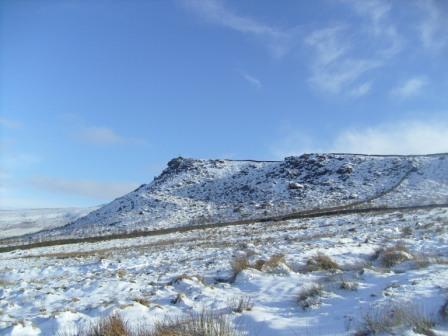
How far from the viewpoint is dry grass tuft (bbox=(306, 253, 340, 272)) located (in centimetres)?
1148

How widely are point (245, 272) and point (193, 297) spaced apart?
204cm

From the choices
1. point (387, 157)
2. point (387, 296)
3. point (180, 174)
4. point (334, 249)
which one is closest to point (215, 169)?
point (180, 174)

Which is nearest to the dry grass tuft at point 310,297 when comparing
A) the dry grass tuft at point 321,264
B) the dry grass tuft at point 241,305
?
the dry grass tuft at point 241,305

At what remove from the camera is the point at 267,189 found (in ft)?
210

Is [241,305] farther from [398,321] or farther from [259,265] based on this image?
[259,265]

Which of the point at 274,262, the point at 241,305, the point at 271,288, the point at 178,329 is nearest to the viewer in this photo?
the point at 178,329

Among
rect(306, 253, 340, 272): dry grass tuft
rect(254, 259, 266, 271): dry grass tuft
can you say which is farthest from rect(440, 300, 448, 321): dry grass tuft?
rect(254, 259, 266, 271): dry grass tuft

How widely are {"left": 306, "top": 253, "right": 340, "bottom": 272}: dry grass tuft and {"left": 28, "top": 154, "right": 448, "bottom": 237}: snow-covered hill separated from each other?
101ft

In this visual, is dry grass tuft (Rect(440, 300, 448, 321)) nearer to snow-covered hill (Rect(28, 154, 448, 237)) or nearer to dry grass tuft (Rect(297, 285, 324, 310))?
dry grass tuft (Rect(297, 285, 324, 310))

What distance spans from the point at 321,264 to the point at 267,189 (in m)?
52.4

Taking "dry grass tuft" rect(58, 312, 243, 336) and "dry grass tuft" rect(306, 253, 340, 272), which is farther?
"dry grass tuft" rect(306, 253, 340, 272)

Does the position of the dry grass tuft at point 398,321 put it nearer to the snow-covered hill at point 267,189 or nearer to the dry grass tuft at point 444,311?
the dry grass tuft at point 444,311

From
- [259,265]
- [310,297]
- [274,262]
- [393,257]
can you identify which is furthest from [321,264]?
[310,297]

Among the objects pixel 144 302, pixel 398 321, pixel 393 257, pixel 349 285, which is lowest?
pixel 144 302
